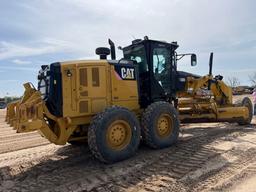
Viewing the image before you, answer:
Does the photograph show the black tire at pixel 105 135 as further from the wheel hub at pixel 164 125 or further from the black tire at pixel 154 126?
the wheel hub at pixel 164 125

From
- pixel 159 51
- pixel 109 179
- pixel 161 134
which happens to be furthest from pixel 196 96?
pixel 109 179

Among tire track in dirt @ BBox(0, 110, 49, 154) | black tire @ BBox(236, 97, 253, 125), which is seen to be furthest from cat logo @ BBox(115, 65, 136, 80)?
black tire @ BBox(236, 97, 253, 125)

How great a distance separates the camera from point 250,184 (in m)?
6.28

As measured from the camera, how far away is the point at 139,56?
9883 mm

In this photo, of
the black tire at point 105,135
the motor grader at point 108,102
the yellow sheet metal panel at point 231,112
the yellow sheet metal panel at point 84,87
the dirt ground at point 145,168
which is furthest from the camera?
the yellow sheet metal panel at point 231,112

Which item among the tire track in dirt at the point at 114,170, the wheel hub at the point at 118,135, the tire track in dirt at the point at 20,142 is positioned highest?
the wheel hub at the point at 118,135

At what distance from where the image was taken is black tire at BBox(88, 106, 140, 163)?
24.3 feet

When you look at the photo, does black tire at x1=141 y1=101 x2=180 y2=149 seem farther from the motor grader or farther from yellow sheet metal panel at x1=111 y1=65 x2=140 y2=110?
yellow sheet metal panel at x1=111 y1=65 x2=140 y2=110

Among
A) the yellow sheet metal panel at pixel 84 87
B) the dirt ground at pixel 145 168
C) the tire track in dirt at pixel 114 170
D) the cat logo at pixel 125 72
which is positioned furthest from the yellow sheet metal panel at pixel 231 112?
the yellow sheet metal panel at pixel 84 87

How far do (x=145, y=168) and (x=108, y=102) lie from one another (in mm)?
1839

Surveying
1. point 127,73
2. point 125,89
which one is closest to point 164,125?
point 125,89

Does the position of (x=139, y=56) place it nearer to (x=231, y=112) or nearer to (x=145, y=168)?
(x=145, y=168)

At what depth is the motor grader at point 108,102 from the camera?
24.9 feet

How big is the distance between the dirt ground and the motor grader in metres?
0.45
